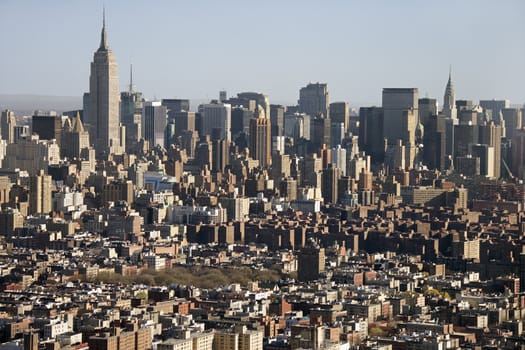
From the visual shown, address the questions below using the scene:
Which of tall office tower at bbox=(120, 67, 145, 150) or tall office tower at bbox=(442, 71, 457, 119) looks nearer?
tall office tower at bbox=(442, 71, 457, 119)

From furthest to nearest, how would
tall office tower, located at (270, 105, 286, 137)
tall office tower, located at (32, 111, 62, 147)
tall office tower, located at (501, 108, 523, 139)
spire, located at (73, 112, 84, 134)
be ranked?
tall office tower, located at (270, 105, 286, 137) → spire, located at (73, 112, 84, 134) → tall office tower, located at (32, 111, 62, 147) → tall office tower, located at (501, 108, 523, 139)

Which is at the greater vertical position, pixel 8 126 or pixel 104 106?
pixel 104 106

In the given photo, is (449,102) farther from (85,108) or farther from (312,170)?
(85,108)

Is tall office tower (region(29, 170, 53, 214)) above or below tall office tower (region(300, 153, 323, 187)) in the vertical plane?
below

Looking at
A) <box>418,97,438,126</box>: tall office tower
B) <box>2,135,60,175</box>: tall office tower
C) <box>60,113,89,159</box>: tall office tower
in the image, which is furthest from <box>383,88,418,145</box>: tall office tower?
<box>2,135,60,175</box>: tall office tower

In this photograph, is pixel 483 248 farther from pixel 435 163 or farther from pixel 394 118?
pixel 394 118

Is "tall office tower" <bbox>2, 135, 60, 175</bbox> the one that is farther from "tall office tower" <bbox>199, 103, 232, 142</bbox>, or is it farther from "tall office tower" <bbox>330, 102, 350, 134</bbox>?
"tall office tower" <bbox>199, 103, 232, 142</bbox>

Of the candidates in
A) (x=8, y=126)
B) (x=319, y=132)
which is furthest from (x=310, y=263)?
(x=319, y=132)
